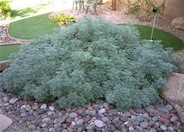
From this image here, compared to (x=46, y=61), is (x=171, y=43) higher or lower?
lower

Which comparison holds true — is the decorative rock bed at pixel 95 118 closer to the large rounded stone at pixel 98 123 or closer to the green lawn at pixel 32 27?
the large rounded stone at pixel 98 123

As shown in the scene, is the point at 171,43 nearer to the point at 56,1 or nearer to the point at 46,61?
the point at 46,61

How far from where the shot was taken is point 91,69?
3602mm

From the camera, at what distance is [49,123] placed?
3.06 meters

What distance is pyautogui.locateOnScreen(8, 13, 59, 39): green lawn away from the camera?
6.38 m

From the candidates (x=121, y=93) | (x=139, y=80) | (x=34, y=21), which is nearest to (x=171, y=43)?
(x=139, y=80)

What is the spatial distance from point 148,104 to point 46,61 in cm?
172

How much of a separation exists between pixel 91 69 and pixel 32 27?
13.1 ft

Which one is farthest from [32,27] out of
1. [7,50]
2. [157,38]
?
[157,38]

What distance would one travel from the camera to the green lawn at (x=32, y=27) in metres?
6.38

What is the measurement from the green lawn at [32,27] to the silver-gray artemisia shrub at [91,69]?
2315 millimetres

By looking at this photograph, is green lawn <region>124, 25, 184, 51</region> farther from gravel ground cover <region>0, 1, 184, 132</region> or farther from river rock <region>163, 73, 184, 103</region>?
gravel ground cover <region>0, 1, 184, 132</region>

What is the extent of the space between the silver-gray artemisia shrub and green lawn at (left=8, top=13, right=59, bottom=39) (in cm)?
232

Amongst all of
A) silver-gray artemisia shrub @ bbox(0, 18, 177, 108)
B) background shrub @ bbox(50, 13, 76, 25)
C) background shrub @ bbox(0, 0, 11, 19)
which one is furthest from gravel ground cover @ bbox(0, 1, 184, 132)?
background shrub @ bbox(0, 0, 11, 19)
